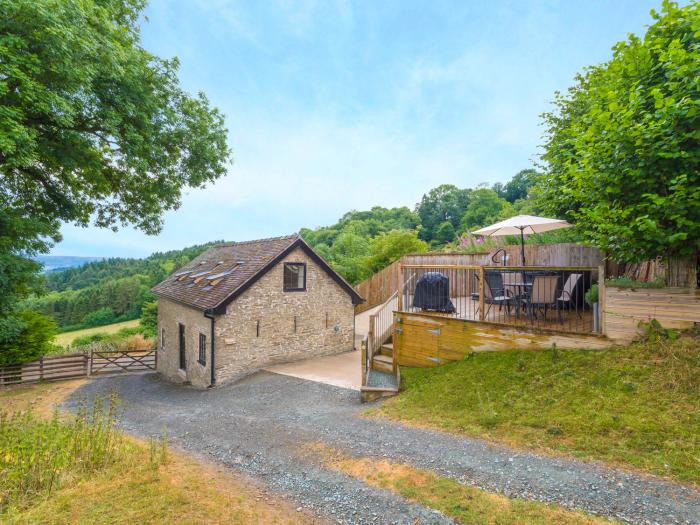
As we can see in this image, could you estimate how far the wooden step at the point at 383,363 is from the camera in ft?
30.2

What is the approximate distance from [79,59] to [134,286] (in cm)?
5148

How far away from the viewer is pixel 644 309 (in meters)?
5.68

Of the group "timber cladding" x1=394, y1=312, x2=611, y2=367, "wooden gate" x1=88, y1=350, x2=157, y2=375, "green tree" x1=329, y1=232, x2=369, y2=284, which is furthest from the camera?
"green tree" x1=329, y1=232, x2=369, y2=284

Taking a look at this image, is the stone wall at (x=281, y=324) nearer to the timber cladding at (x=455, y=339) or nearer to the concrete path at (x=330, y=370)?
the concrete path at (x=330, y=370)

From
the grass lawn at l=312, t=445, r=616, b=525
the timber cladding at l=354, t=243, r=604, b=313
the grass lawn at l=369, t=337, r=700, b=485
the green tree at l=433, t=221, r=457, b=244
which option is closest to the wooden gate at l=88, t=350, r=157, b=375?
the timber cladding at l=354, t=243, r=604, b=313

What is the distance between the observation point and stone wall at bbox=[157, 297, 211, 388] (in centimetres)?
1220

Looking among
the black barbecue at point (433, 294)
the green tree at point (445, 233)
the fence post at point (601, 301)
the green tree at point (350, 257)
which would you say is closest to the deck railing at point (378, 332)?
the black barbecue at point (433, 294)

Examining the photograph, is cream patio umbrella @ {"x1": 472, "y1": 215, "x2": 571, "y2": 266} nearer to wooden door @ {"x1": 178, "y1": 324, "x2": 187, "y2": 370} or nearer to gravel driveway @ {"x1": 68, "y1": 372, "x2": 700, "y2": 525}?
gravel driveway @ {"x1": 68, "y1": 372, "x2": 700, "y2": 525}

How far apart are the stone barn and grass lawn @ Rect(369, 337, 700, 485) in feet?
22.4

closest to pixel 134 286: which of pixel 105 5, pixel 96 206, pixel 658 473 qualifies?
pixel 96 206

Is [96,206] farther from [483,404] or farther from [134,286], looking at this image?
[134,286]

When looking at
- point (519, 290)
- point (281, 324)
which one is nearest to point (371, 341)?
point (519, 290)

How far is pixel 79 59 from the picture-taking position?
7586mm

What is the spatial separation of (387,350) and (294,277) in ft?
18.0
